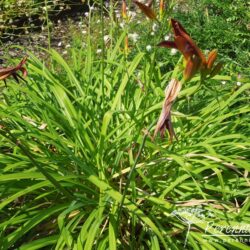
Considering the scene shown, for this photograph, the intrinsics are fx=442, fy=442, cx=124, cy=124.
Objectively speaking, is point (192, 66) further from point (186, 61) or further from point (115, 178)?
point (115, 178)

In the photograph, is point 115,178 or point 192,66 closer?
point 192,66

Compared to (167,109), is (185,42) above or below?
above

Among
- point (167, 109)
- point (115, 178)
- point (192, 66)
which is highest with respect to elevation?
point (192, 66)

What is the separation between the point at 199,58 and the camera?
46.0 inches

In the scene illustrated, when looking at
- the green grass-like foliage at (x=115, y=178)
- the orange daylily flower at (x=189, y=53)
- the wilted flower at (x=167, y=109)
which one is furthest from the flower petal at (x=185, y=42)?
the green grass-like foliage at (x=115, y=178)

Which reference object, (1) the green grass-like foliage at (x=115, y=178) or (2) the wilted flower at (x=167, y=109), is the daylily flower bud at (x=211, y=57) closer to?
(2) the wilted flower at (x=167, y=109)

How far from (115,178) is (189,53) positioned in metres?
1.05

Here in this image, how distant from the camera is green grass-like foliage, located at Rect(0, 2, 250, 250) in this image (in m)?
1.72

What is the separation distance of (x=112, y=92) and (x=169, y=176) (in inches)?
23.1

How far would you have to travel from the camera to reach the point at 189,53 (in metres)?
1.15

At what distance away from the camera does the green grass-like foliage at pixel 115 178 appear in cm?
172

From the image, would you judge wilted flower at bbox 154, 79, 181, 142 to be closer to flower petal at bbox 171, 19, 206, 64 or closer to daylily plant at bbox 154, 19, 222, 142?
daylily plant at bbox 154, 19, 222, 142

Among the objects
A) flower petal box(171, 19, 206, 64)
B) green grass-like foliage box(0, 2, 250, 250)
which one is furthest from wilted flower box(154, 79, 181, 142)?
green grass-like foliage box(0, 2, 250, 250)

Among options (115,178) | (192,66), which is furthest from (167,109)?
(115,178)
